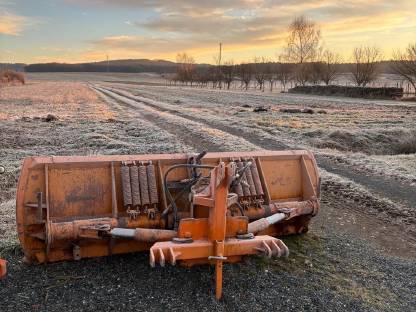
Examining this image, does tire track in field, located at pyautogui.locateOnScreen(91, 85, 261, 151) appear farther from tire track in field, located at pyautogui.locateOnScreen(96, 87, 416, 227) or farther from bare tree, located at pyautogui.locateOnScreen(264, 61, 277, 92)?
bare tree, located at pyautogui.locateOnScreen(264, 61, 277, 92)

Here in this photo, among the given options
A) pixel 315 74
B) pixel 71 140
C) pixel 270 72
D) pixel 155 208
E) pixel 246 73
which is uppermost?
pixel 270 72

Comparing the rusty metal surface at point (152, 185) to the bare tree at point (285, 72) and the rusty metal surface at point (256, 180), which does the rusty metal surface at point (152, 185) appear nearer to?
the rusty metal surface at point (256, 180)

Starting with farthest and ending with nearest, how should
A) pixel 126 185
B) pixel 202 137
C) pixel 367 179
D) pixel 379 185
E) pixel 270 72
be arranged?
pixel 270 72 < pixel 202 137 < pixel 367 179 < pixel 379 185 < pixel 126 185

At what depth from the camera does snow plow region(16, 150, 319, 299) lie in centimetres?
428

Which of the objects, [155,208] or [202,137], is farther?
[202,137]

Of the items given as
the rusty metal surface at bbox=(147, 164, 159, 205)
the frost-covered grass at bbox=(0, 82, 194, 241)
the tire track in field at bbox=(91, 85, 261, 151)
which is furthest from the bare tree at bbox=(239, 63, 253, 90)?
the rusty metal surface at bbox=(147, 164, 159, 205)

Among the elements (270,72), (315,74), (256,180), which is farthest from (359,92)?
(256,180)

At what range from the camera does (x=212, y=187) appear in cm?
435

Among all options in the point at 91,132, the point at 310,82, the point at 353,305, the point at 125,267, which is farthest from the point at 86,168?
the point at 310,82

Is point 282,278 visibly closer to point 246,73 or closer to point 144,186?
point 144,186

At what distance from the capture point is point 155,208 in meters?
5.19

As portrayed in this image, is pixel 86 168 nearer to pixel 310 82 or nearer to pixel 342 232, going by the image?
pixel 342 232


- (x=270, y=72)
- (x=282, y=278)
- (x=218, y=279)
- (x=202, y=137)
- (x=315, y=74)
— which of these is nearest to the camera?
(x=218, y=279)

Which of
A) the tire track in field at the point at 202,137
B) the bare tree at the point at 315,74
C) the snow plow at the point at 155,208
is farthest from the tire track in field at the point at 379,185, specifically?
the bare tree at the point at 315,74
